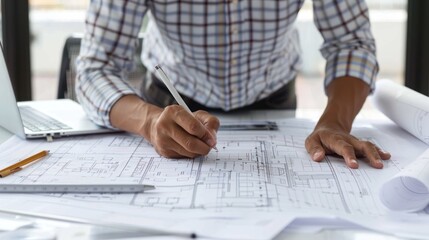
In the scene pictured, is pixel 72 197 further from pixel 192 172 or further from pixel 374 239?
pixel 374 239

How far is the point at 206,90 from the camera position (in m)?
1.44

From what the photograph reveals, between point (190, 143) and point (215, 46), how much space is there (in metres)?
0.44

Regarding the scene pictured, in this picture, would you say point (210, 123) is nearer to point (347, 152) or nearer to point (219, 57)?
point (347, 152)

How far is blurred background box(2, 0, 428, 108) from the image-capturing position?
257 centimetres

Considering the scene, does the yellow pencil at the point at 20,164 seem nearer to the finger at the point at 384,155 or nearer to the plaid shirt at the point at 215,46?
the plaid shirt at the point at 215,46

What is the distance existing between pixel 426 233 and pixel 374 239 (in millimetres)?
58

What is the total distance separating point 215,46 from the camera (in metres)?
1.38

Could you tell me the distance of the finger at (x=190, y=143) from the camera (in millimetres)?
987

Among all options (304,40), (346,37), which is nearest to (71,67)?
(346,37)

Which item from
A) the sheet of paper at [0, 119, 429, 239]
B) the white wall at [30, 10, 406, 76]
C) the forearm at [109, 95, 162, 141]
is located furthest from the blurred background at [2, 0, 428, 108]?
the sheet of paper at [0, 119, 429, 239]

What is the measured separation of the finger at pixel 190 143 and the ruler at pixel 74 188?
0.16m

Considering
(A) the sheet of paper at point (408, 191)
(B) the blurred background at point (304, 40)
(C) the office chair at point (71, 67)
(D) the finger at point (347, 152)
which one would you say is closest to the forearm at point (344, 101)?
(D) the finger at point (347, 152)

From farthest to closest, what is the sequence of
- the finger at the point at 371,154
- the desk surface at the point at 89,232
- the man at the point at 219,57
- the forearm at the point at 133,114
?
the man at the point at 219,57, the forearm at the point at 133,114, the finger at the point at 371,154, the desk surface at the point at 89,232

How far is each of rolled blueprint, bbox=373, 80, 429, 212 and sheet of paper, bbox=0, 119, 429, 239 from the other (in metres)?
0.02
